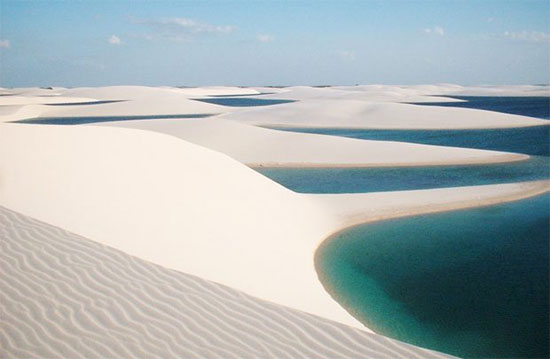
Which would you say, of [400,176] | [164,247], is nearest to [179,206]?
[164,247]

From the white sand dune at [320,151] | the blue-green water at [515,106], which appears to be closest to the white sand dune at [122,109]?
the white sand dune at [320,151]

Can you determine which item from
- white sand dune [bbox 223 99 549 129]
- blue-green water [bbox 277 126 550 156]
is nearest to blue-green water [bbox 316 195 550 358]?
blue-green water [bbox 277 126 550 156]

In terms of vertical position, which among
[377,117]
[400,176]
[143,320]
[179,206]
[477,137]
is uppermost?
[377,117]

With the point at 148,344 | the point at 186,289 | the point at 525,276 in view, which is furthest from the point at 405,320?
the point at 148,344

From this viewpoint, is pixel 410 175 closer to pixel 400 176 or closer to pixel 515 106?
pixel 400 176

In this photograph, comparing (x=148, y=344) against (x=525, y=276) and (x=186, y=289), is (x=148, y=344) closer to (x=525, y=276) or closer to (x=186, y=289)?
(x=186, y=289)

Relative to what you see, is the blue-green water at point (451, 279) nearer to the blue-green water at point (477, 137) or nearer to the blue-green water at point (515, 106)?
the blue-green water at point (477, 137)

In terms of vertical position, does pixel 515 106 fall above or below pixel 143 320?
above

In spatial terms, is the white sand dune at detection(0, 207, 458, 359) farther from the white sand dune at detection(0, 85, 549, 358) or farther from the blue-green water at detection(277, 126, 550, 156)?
the blue-green water at detection(277, 126, 550, 156)
